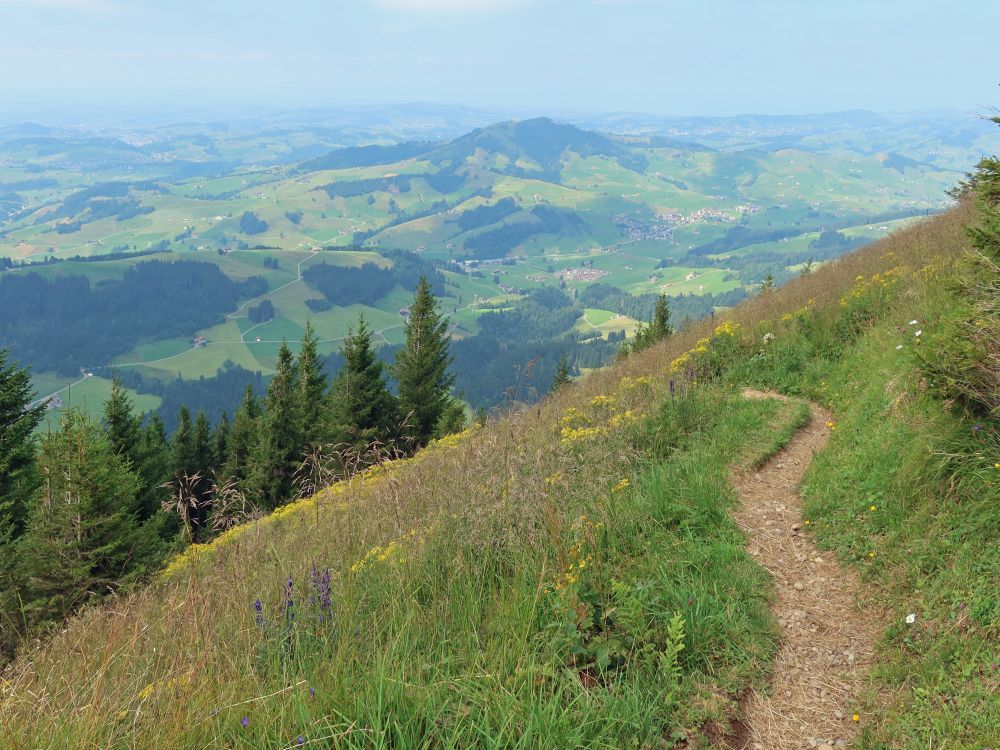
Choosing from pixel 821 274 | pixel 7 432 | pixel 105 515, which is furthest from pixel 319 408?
pixel 821 274

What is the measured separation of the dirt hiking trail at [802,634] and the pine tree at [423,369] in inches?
1201

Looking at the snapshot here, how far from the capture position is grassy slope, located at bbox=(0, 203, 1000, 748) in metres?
2.70

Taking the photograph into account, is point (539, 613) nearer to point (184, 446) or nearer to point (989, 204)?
point (989, 204)

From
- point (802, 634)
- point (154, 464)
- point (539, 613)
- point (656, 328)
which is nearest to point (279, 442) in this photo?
point (154, 464)

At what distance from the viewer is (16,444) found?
83.0ft

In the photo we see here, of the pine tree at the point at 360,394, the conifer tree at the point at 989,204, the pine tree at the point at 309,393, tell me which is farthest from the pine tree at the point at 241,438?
the conifer tree at the point at 989,204

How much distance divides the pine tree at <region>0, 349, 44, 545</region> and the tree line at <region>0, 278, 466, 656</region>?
6 centimetres

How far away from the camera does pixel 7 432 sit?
25.2 m

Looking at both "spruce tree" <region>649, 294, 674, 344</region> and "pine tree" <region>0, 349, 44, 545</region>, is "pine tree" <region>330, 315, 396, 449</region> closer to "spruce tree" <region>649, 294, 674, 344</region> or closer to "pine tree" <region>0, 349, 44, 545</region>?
"pine tree" <region>0, 349, 44, 545</region>

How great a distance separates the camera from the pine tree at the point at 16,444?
76.7ft

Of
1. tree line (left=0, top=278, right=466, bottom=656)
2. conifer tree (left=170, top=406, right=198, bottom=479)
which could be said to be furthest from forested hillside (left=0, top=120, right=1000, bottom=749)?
conifer tree (left=170, top=406, right=198, bottom=479)

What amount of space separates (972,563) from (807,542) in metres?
1.48

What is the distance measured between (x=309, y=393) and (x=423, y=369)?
7.51 metres

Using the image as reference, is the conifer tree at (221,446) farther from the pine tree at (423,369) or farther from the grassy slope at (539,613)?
the grassy slope at (539,613)
